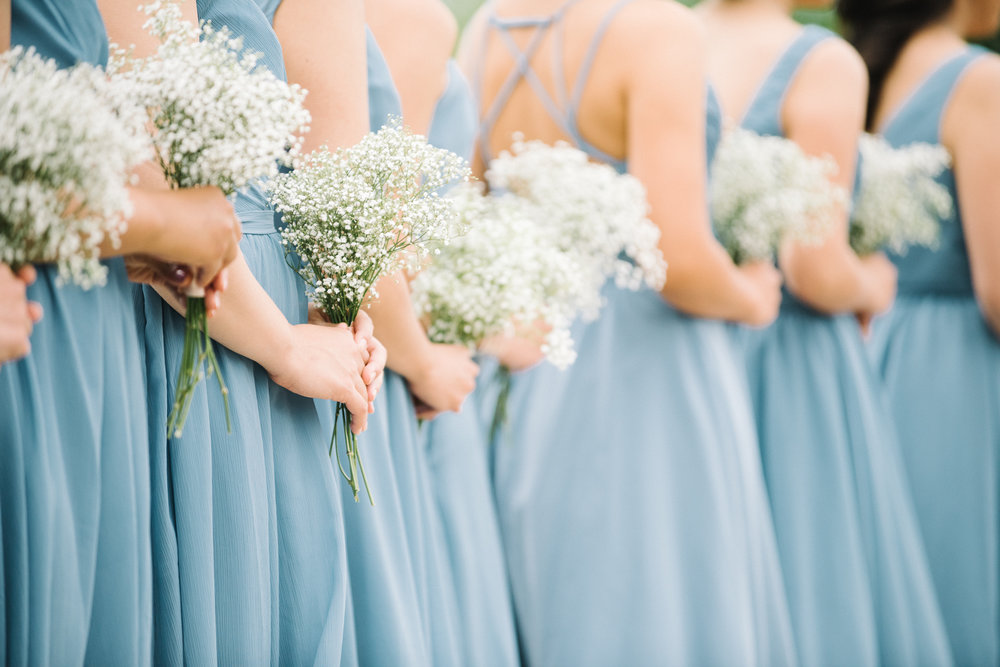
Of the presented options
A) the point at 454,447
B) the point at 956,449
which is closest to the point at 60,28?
the point at 454,447

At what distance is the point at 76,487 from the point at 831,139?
2466mm

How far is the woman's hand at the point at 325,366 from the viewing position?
1445 millimetres

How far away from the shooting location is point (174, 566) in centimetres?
133

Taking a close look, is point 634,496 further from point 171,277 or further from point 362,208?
point 171,277

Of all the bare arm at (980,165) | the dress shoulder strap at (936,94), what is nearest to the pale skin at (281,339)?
the bare arm at (980,165)

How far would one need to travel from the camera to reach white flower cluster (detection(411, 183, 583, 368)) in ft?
6.31

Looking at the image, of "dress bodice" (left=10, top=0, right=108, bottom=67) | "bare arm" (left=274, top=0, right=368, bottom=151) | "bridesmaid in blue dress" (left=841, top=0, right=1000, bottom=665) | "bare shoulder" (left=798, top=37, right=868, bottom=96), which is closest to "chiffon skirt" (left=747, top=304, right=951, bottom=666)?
"bridesmaid in blue dress" (left=841, top=0, right=1000, bottom=665)

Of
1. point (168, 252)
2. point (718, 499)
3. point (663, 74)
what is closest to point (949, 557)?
point (718, 499)

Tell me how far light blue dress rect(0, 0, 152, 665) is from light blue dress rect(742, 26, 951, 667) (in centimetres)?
222

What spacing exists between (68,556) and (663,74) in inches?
69.7

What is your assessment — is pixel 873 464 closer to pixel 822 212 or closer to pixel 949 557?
pixel 949 557

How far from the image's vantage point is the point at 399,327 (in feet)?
5.93

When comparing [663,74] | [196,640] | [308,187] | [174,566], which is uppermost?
[663,74]

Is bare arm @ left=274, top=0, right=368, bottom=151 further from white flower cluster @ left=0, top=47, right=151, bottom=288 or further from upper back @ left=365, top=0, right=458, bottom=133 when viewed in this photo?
white flower cluster @ left=0, top=47, right=151, bottom=288
